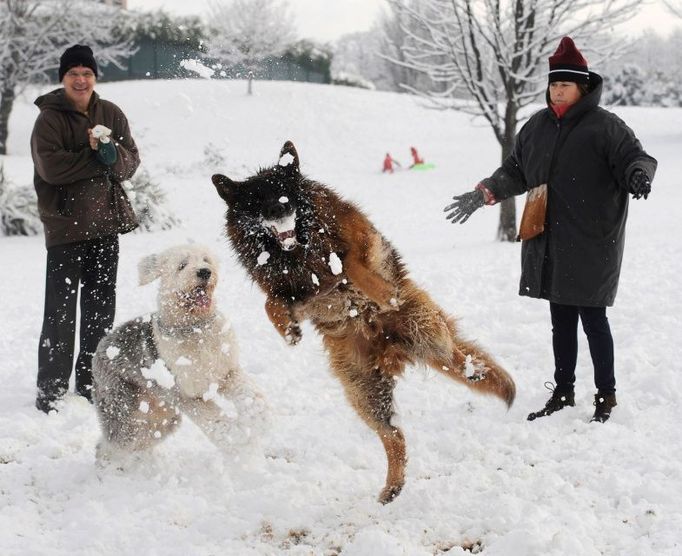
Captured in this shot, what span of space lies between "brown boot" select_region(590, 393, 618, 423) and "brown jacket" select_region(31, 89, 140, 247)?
3376mm

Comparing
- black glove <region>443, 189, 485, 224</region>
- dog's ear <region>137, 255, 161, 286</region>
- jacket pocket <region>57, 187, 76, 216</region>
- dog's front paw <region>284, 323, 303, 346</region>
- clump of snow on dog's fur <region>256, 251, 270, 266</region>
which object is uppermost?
black glove <region>443, 189, 485, 224</region>

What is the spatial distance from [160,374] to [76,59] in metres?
2.24

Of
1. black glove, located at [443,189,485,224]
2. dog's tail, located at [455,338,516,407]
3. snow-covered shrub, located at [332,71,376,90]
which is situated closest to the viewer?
dog's tail, located at [455,338,516,407]

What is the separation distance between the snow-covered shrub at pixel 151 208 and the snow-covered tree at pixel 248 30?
3.76 metres

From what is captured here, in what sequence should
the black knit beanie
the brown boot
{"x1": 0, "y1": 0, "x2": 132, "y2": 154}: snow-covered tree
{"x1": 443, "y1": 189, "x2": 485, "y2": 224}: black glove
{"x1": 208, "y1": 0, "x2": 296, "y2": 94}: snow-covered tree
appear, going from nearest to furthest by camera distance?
the brown boot
{"x1": 443, "y1": 189, "x2": 485, "y2": 224}: black glove
the black knit beanie
{"x1": 208, "y1": 0, "x2": 296, "y2": 94}: snow-covered tree
{"x1": 0, "y1": 0, "x2": 132, "y2": 154}: snow-covered tree

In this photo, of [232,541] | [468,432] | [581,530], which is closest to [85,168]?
[232,541]

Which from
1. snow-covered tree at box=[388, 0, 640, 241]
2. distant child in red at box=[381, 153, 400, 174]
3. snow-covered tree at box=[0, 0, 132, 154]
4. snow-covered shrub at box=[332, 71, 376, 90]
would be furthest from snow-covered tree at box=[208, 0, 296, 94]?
snow-covered shrub at box=[332, 71, 376, 90]

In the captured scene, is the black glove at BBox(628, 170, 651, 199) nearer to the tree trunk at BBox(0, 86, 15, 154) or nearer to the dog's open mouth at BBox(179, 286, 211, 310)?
the dog's open mouth at BBox(179, 286, 211, 310)

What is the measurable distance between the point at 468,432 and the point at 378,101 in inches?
1222

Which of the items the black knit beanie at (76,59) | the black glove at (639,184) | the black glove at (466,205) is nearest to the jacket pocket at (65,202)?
the black knit beanie at (76,59)

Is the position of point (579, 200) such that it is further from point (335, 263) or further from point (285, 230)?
point (285, 230)

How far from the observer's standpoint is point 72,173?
413 cm

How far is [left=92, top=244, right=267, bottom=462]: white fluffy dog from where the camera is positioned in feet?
11.0

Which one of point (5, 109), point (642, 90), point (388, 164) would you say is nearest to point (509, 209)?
point (388, 164)
